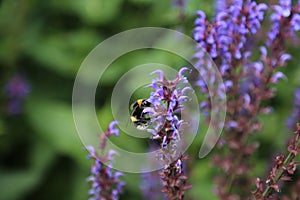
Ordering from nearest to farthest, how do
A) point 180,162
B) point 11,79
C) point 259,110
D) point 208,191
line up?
point 180,162
point 259,110
point 208,191
point 11,79

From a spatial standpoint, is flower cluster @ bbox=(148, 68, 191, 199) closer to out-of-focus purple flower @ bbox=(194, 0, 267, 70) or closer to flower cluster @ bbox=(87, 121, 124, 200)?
flower cluster @ bbox=(87, 121, 124, 200)

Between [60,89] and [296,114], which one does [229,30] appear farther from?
[60,89]

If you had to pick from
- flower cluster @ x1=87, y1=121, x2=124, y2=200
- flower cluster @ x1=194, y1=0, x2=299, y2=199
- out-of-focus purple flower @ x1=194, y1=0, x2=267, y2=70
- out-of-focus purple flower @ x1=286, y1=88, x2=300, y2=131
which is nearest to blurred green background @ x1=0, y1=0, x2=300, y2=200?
out-of-focus purple flower @ x1=286, y1=88, x2=300, y2=131

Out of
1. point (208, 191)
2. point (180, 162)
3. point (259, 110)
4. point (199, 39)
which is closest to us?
point (180, 162)

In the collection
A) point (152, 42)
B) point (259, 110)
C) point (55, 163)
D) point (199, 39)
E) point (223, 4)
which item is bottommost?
point (259, 110)

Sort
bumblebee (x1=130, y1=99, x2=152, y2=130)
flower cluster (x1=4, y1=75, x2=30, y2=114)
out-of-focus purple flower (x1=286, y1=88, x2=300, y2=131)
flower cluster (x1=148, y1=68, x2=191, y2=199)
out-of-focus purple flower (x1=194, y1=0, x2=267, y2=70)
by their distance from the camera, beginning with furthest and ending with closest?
flower cluster (x1=4, y1=75, x2=30, y2=114) → out-of-focus purple flower (x1=286, y1=88, x2=300, y2=131) → out-of-focus purple flower (x1=194, y1=0, x2=267, y2=70) → bumblebee (x1=130, y1=99, x2=152, y2=130) → flower cluster (x1=148, y1=68, x2=191, y2=199)

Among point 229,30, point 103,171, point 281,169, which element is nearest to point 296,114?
point 229,30

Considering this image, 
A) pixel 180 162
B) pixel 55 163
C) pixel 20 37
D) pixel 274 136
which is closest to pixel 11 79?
pixel 20 37

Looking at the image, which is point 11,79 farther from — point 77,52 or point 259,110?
point 259,110
